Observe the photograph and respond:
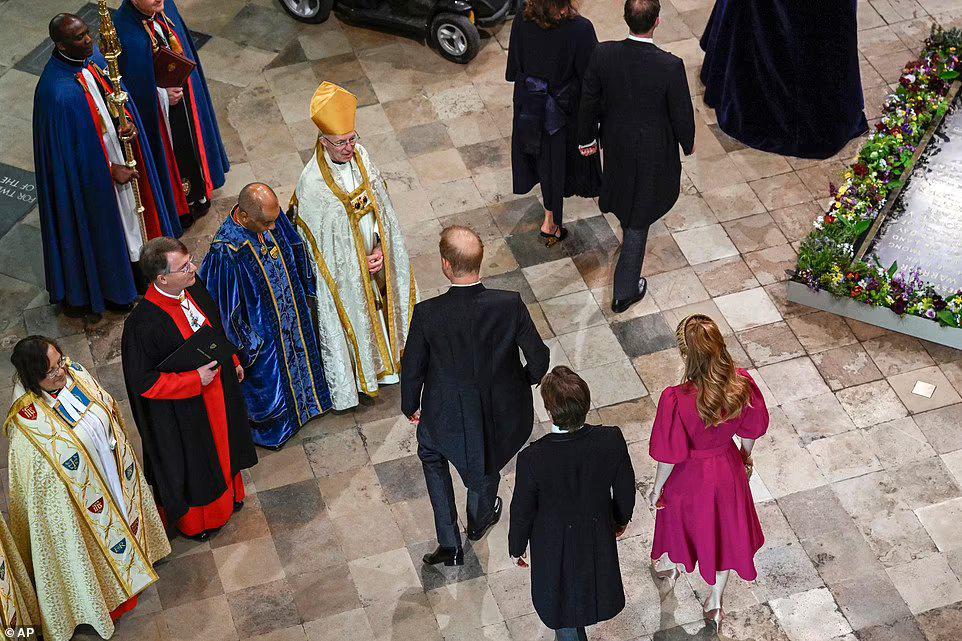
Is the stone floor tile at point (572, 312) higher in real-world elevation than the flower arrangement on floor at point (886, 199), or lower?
lower

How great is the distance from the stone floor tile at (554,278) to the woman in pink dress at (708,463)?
2118mm

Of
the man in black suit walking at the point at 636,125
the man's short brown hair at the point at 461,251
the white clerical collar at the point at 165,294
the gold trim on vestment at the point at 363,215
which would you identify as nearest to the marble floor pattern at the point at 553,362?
the gold trim on vestment at the point at 363,215

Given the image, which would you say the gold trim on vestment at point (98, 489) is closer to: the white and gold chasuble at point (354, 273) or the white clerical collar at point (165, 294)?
the white clerical collar at point (165, 294)

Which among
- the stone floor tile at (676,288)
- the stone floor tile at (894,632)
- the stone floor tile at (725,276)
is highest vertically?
the stone floor tile at (676,288)

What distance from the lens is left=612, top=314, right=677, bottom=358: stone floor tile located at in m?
7.48

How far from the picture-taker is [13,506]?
5699mm

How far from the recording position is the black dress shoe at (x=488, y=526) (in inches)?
255

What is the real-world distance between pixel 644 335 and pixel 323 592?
2.42 m

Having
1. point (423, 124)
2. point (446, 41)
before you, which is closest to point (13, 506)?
point (423, 124)

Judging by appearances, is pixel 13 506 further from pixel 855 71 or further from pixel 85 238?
pixel 855 71

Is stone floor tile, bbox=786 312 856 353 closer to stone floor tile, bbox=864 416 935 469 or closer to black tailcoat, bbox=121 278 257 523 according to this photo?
stone floor tile, bbox=864 416 935 469

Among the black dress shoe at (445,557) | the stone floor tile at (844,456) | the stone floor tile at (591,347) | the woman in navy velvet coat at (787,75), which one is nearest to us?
the black dress shoe at (445,557)

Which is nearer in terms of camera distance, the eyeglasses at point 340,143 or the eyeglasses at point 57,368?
the eyeglasses at point 57,368

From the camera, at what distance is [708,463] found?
18.3 feet
